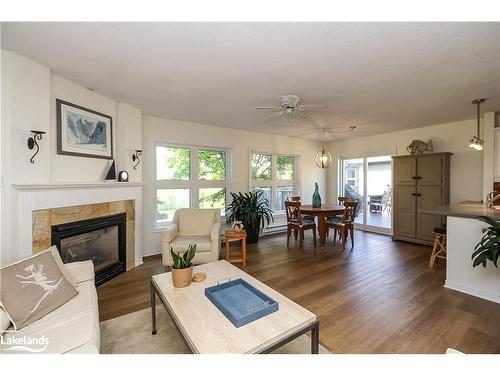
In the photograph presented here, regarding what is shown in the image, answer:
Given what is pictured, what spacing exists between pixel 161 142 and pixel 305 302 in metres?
3.31

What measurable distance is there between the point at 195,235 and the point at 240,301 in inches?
80.1

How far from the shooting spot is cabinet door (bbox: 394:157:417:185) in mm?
4371

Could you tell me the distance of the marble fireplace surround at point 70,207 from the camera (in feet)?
6.77

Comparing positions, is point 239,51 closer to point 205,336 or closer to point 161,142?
point 205,336

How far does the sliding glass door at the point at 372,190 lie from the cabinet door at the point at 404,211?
58cm

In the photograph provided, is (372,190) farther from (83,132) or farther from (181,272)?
(83,132)

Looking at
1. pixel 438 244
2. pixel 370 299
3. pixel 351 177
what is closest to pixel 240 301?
pixel 370 299

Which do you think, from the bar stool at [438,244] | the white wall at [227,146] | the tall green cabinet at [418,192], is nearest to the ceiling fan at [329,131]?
the white wall at [227,146]

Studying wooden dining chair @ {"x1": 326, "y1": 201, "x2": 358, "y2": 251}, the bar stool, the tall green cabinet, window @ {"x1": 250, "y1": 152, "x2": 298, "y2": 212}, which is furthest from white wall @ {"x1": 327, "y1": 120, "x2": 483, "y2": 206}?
window @ {"x1": 250, "y1": 152, "x2": 298, "y2": 212}

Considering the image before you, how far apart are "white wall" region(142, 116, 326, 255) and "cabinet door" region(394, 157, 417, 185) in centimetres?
196

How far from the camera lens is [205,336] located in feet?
3.92

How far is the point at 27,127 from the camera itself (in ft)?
6.89
